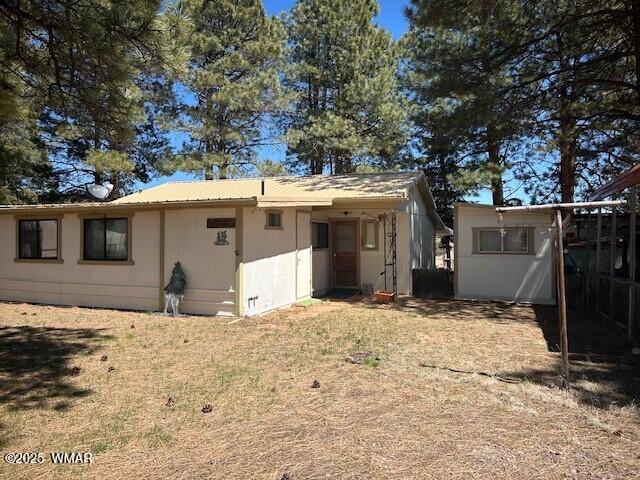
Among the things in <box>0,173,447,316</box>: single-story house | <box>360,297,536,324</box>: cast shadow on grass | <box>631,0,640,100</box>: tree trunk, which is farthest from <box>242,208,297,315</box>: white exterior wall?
<box>631,0,640,100</box>: tree trunk

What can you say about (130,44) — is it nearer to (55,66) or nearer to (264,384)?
(55,66)

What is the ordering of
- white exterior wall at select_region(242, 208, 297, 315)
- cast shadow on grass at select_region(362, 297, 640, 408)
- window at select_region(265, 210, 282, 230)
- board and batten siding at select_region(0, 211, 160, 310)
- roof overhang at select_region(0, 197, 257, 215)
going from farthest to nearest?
board and batten siding at select_region(0, 211, 160, 310), window at select_region(265, 210, 282, 230), white exterior wall at select_region(242, 208, 297, 315), roof overhang at select_region(0, 197, 257, 215), cast shadow on grass at select_region(362, 297, 640, 408)

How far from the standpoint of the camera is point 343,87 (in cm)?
2194

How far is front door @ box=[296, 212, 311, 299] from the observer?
11266 millimetres

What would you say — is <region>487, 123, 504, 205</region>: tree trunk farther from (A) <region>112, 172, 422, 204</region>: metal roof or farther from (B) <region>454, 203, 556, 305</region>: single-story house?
(B) <region>454, 203, 556, 305</region>: single-story house

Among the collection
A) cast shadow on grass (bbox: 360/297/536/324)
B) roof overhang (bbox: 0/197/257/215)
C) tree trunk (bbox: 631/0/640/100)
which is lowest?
cast shadow on grass (bbox: 360/297/536/324)

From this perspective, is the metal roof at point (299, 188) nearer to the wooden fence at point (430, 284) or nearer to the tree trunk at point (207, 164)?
the wooden fence at point (430, 284)

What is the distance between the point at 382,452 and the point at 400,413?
80 cm

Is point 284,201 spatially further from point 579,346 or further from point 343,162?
point 343,162

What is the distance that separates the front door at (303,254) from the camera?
11266 mm

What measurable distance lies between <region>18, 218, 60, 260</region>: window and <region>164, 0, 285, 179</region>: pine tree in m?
8.30

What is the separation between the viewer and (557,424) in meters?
3.93

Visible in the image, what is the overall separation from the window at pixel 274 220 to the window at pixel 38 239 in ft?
17.7

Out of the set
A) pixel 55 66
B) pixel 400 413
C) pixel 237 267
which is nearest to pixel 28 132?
pixel 237 267
